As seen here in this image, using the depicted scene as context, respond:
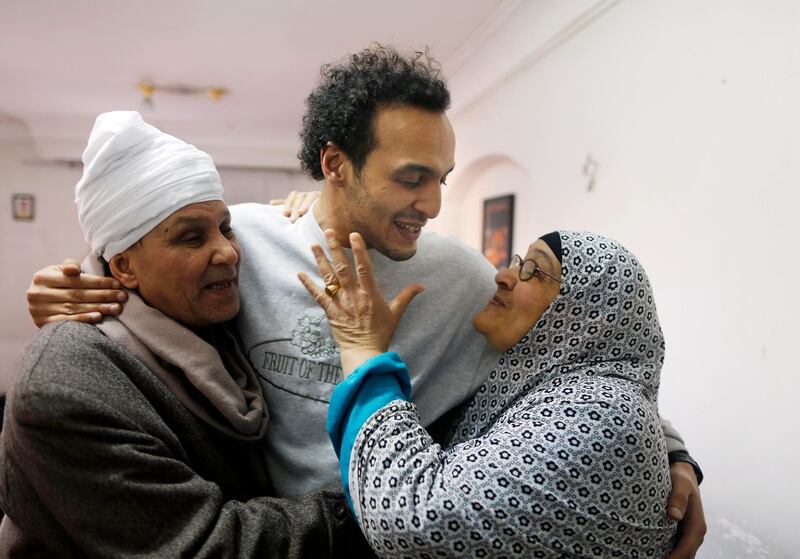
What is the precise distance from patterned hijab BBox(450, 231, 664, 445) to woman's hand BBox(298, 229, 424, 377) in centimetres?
31

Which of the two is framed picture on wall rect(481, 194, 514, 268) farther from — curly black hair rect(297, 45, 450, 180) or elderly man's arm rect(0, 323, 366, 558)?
elderly man's arm rect(0, 323, 366, 558)

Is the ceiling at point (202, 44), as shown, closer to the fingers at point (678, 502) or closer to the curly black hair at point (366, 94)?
the curly black hair at point (366, 94)

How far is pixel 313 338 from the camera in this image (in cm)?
133

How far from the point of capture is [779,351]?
5.73 ft

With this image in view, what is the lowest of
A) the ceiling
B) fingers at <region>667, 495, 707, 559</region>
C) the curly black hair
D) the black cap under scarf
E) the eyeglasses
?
fingers at <region>667, 495, 707, 559</region>

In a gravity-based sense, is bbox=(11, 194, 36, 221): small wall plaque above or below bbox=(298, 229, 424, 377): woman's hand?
below

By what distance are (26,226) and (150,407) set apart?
320 inches

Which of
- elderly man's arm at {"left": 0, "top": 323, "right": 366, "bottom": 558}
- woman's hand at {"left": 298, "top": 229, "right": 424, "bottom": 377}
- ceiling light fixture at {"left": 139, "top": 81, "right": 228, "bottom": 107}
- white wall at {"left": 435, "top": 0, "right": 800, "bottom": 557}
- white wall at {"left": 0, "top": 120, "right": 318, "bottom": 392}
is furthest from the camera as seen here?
white wall at {"left": 0, "top": 120, "right": 318, "bottom": 392}

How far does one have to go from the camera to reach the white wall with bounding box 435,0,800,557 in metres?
1.73

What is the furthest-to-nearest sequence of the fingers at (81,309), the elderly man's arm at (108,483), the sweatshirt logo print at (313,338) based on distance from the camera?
the sweatshirt logo print at (313,338), the fingers at (81,309), the elderly man's arm at (108,483)

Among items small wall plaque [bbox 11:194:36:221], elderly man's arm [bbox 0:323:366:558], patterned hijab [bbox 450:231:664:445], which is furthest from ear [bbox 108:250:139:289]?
small wall plaque [bbox 11:194:36:221]

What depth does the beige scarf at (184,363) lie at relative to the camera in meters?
1.09

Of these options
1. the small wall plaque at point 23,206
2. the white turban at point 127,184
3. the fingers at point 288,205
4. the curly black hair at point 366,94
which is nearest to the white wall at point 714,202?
the curly black hair at point 366,94

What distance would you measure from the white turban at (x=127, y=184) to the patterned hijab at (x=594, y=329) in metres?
0.80
